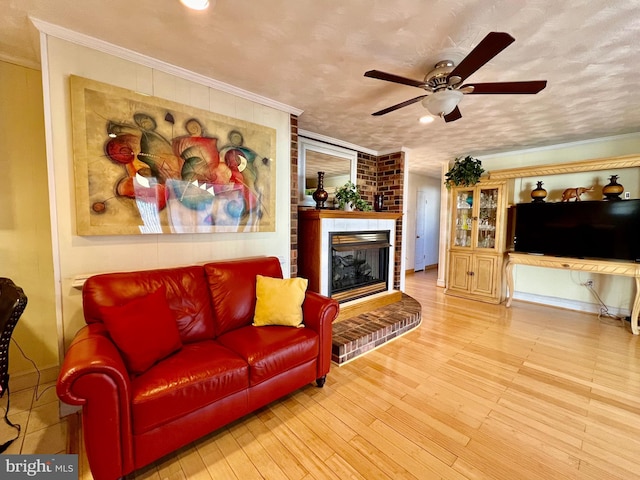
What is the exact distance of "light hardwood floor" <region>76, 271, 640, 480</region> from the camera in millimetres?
1468

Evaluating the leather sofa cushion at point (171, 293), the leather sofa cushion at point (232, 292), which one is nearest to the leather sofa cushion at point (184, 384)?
the leather sofa cushion at point (171, 293)

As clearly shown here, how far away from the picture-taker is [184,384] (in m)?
1.43

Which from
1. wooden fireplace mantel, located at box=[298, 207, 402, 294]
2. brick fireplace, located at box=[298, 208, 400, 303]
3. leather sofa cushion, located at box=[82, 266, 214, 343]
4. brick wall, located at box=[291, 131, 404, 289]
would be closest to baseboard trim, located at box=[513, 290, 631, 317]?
brick wall, located at box=[291, 131, 404, 289]

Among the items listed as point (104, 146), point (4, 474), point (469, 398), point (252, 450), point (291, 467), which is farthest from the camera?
point (469, 398)

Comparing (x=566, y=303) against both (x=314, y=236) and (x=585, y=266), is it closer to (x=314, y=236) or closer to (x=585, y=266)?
(x=585, y=266)

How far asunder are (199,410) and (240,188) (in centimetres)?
175

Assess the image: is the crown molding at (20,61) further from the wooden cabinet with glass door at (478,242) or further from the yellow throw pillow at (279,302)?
the wooden cabinet with glass door at (478,242)

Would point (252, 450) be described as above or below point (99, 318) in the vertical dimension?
below

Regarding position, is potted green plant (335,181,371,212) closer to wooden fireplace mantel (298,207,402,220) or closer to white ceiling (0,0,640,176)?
wooden fireplace mantel (298,207,402,220)

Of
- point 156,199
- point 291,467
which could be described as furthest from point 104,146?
point 291,467

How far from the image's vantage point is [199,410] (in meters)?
1.50

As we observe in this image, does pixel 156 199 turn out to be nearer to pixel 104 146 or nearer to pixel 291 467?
pixel 104 146

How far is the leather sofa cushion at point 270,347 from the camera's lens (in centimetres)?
171

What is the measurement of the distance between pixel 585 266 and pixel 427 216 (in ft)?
12.1
